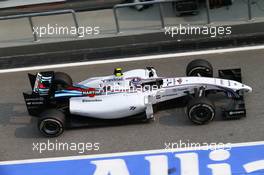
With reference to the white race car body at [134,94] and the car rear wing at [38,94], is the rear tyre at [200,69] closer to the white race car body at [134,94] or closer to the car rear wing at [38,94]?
the white race car body at [134,94]

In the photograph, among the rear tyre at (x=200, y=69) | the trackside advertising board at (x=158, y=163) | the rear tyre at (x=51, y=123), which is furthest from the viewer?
the rear tyre at (x=200, y=69)

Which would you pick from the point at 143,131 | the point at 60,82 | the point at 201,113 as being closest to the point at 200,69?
the point at 201,113

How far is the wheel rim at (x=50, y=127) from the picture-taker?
9.02 metres

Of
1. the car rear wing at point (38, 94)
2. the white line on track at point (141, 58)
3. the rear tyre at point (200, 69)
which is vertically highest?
the white line on track at point (141, 58)

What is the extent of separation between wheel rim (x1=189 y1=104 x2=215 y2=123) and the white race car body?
0.47 m

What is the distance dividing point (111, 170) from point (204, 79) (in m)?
2.28

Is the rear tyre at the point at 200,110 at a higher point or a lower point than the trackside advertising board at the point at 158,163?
higher

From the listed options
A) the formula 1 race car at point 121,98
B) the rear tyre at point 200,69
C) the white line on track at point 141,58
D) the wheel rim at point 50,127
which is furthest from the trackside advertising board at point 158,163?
the white line on track at point 141,58

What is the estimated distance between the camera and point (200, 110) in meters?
8.84

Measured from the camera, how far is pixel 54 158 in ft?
29.2

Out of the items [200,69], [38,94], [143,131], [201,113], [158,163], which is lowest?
[158,163]

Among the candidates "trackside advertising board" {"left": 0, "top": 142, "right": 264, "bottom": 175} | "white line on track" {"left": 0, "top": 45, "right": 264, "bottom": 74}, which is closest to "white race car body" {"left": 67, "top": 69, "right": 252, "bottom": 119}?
"trackside advertising board" {"left": 0, "top": 142, "right": 264, "bottom": 175}

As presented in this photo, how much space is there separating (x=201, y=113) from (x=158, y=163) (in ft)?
3.80

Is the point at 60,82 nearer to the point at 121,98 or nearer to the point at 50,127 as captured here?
the point at 50,127
